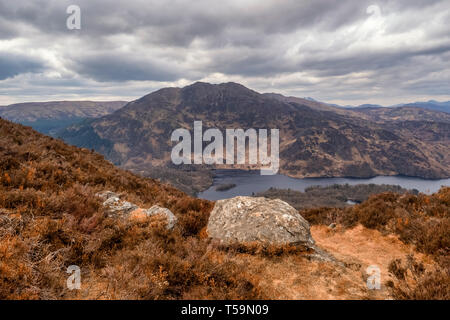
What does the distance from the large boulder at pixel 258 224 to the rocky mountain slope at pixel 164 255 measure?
0.48 feet

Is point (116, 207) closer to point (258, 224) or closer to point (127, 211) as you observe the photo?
point (127, 211)

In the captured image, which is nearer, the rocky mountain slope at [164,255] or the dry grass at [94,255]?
the dry grass at [94,255]

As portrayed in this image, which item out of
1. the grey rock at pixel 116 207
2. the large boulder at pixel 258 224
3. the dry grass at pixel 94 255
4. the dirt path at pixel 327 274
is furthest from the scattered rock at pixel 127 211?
the dirt path at pixel 327 274

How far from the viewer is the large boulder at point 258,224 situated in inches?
337

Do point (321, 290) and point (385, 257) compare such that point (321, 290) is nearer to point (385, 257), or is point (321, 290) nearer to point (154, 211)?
point (385, 257)

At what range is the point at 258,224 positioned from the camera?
905cm

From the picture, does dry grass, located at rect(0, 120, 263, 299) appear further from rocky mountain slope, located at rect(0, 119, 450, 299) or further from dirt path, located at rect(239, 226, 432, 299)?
dirt path, located at rect(239, 226, 432, 299)

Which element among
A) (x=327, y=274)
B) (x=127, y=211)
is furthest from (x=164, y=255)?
(x=327, y=274)

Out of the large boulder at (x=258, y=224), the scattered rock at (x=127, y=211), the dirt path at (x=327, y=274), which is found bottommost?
the dirt path at (x=327, y=274)

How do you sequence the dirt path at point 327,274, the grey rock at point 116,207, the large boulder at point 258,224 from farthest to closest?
the grey rock at point 116,207
the large boulder at point 258,224
the dirt path at point 327,274

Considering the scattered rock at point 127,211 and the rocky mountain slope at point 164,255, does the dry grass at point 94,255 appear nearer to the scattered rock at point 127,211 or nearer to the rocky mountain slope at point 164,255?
the rocky mountain slope at point 164,255

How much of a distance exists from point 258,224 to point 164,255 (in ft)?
13.8

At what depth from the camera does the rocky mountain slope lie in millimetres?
5133
